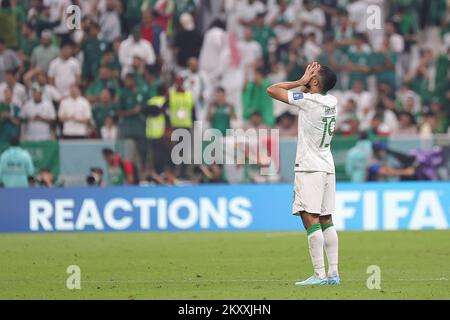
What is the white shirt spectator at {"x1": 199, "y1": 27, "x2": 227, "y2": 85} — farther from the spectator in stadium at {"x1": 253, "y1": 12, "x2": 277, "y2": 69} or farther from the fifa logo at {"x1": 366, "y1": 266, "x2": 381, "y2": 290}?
Result: the fifa logo at {"x1": 366, "y1": 266, "x2": 381, "y2": 290}

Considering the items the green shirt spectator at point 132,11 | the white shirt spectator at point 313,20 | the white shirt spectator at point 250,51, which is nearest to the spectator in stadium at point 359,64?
the white shirt spectator at point 313,20

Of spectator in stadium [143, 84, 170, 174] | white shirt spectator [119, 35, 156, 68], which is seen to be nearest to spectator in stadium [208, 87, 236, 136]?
spectator in stadium [143, 84, 170, 174]

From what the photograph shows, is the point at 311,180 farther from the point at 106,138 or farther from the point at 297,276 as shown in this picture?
the point at 106,138

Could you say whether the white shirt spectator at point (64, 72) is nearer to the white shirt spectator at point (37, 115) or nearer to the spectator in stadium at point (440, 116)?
the white shirt spectator at point (37, 115)

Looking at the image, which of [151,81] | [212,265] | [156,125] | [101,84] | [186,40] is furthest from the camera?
[186,40]

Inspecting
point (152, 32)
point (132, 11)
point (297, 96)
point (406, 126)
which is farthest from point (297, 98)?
point (132, 11)

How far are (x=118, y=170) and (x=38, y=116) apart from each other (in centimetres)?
278

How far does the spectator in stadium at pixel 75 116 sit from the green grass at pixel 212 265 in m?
2.94

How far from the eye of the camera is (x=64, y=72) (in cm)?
2578

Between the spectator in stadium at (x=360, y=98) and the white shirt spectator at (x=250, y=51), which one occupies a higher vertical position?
the white shirt spectator at (x=250, y=51)

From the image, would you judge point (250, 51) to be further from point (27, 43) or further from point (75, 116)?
point (27, 43)

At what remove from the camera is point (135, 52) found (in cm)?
2616

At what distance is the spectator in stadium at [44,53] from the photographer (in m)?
26.1
